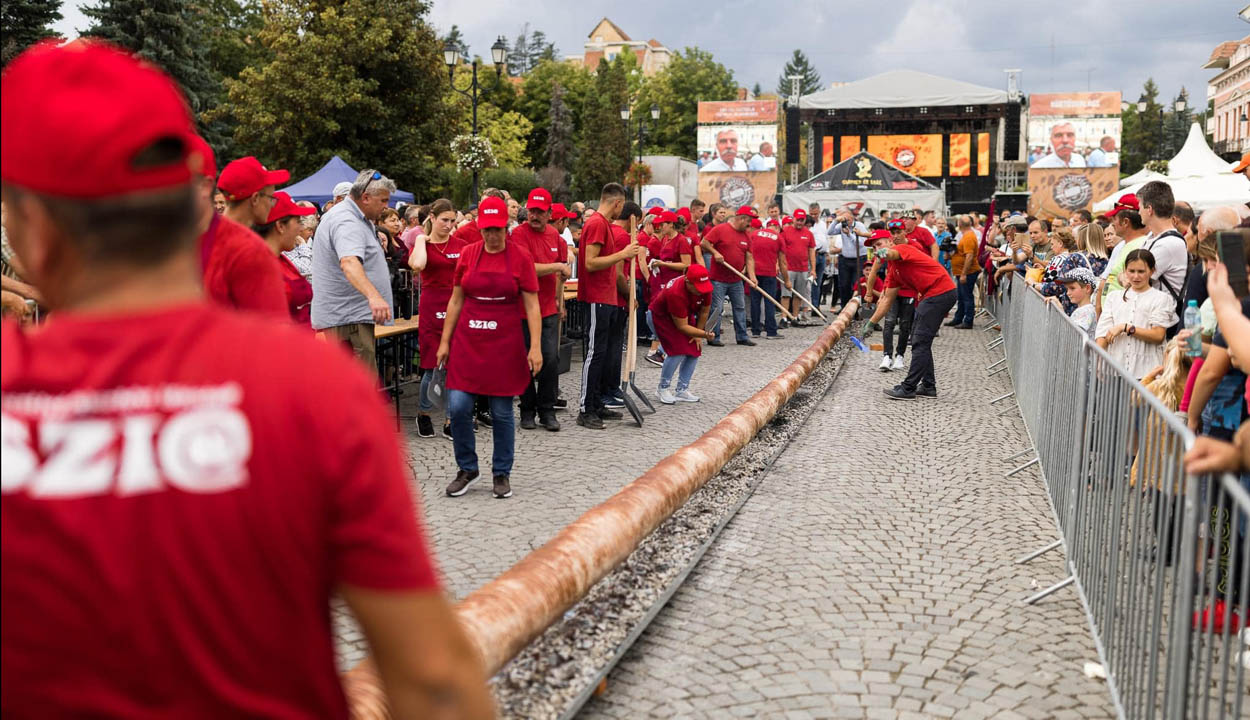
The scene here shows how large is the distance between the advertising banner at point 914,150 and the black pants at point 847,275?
32.4 metres

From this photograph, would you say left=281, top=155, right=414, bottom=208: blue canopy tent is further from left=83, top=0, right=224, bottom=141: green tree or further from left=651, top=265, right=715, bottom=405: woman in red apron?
left=83, top=0, right=224, bottom=141: green tree

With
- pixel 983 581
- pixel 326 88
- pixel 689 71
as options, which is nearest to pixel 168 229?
pixel 983 581

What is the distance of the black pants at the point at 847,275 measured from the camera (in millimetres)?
20625

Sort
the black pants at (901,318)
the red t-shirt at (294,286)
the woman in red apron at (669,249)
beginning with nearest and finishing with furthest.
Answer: the red t-shirt at (294,286) < the woman in red apron at (669,249) < the black pants at (901,318)

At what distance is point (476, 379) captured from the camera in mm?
6969

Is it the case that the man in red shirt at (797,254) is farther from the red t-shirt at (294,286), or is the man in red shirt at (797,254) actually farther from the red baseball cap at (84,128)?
the red baseball cap at (84,128)

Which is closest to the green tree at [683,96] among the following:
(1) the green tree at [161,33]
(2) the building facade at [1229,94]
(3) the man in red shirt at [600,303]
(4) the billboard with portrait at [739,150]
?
(4) the billboard with portrait at [739,150]

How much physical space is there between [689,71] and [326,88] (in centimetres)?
5802

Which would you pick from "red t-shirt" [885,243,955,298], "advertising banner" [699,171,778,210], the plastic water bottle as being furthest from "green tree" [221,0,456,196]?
the plastic water bottle

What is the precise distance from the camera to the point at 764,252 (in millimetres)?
17422

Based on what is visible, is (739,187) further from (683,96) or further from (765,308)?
(765,308)

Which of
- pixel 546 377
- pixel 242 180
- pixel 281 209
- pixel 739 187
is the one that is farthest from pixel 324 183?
pixel 739 187

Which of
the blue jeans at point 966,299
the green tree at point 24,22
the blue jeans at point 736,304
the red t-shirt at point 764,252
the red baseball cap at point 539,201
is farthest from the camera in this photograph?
the green tree at point 24,22

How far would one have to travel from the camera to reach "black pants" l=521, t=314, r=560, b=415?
9.53 metres
